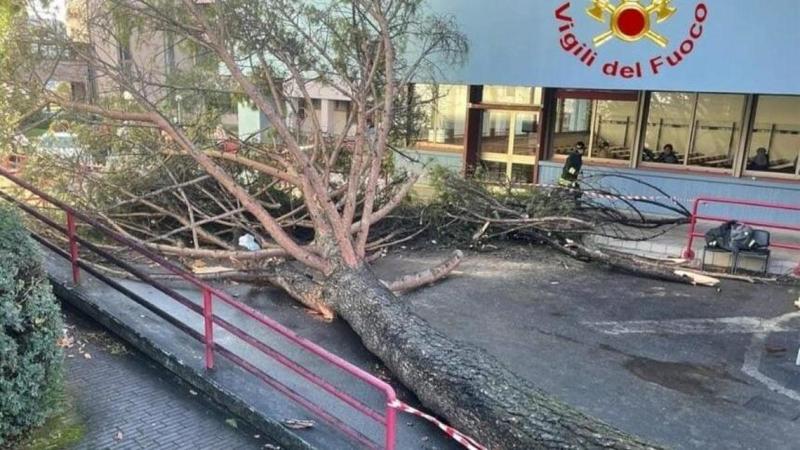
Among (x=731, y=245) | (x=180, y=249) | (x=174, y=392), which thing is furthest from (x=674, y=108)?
(x=174, y=392)

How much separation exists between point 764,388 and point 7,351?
19.5 ft

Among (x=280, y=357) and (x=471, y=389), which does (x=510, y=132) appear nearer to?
(x=471, y=389)

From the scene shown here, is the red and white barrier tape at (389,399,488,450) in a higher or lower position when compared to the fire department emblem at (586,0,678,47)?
lower

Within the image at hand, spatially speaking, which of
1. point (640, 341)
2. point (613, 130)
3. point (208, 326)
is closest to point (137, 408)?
point (208, 326)

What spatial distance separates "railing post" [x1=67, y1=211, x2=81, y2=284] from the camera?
17.6 ft

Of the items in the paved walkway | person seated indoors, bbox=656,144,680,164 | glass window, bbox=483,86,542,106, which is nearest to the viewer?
the paved walkway

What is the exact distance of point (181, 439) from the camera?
4031 millimetres

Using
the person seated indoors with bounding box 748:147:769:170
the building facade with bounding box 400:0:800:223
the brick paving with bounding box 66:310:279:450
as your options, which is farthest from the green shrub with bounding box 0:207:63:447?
the person seated indoors with bounding box 748:147:769:170

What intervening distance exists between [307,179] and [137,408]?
368 cm

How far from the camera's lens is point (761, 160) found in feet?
39.2

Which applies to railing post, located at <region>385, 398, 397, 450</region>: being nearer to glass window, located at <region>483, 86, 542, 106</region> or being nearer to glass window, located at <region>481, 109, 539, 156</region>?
glass window, located at <region>481, 109, 539, 156</region>

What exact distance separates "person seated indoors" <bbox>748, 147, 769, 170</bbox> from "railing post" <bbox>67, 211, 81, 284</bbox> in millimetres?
12106

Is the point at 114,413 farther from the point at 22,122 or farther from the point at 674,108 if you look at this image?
the point at 674,108

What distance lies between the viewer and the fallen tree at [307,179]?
4332mm
